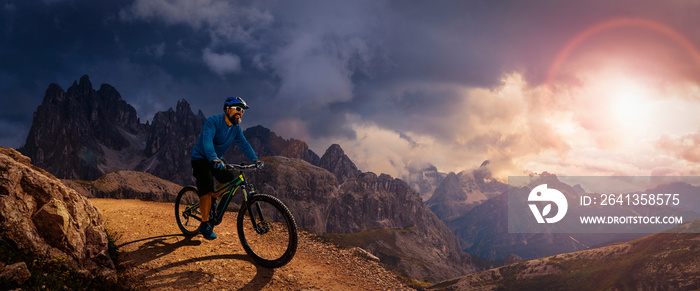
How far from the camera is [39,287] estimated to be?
6.54 m

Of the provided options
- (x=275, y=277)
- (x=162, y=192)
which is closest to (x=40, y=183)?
(x=275, y=277)

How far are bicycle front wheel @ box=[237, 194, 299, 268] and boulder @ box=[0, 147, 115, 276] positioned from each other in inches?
142

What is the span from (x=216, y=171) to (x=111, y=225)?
6.08m

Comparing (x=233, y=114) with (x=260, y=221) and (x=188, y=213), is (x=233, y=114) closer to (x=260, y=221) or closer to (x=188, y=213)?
(x=260, y=221)

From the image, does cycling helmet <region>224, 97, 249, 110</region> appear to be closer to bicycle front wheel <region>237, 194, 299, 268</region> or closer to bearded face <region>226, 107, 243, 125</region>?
bearded face <region>226, 107, 243, 125</region>

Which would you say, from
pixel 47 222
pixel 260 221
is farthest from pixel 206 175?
pixel 47 222

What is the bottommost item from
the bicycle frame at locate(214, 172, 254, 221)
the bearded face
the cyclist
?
the bicycle frame at locate(214, 172, 254, 221)

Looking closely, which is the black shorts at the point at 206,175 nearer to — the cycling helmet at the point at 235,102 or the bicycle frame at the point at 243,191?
the bicycle frame at the point at 243,191

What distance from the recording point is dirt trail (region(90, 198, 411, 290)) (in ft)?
29.6

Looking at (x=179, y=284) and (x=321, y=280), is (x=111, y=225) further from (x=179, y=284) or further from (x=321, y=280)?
(x=321, y=280)

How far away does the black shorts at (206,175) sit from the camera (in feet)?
33.7

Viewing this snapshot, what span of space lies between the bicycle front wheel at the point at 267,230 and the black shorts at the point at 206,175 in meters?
1.09

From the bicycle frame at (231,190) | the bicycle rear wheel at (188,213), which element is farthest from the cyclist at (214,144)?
the bicycle rear wheel at (188,213)

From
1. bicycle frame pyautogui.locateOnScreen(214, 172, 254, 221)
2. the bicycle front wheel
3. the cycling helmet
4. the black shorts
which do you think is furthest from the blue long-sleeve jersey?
the bicycle front wheel
